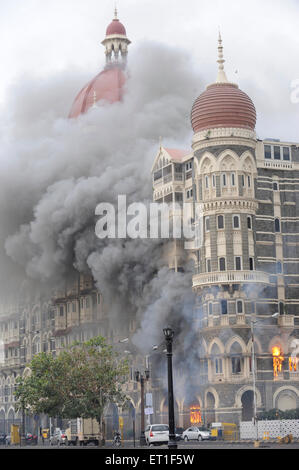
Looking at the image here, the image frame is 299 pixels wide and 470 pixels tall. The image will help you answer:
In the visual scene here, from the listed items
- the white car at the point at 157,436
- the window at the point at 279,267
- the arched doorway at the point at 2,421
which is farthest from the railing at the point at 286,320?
the arched doorway at the point at 2,421

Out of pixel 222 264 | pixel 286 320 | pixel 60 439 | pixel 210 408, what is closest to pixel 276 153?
pixel 222 264

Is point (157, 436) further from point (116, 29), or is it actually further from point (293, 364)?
point (116, 29)

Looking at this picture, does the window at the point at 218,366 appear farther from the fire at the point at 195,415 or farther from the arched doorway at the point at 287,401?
the arched doorway at the point at 287,401

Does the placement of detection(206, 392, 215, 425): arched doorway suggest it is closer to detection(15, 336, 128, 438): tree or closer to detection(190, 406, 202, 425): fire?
detection(190, 406, 202, 425): fire

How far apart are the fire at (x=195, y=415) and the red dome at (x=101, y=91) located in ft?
166

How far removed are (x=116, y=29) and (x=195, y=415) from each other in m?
68.9

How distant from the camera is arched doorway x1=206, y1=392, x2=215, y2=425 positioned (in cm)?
9206

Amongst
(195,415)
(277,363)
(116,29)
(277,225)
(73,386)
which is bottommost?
(195,415)

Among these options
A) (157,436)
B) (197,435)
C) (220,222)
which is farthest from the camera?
(220,222)

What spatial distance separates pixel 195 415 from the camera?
9544 cm

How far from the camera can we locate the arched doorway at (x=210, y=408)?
302ft

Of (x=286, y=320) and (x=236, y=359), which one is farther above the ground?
(x=286, y=320)

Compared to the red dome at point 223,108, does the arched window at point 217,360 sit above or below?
below

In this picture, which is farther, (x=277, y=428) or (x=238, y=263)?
(x=238, y=263)
